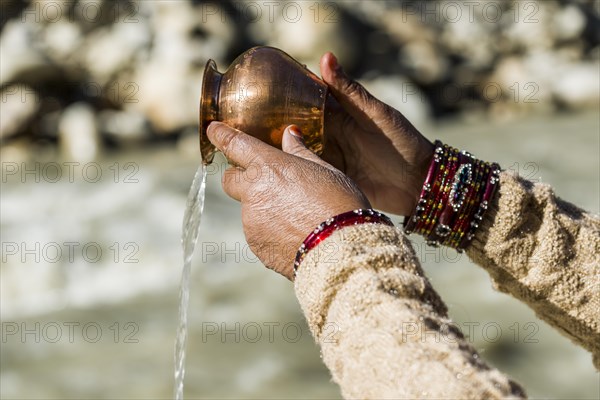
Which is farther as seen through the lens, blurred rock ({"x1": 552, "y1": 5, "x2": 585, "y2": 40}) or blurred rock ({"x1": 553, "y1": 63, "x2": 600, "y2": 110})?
blurred rock ({"x1": 552, "y1": 5, "x2": 585, "y2": 40})

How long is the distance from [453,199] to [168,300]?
3793 millimetres

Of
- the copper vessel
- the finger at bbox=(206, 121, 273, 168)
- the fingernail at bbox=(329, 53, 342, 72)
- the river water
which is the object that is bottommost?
the river water

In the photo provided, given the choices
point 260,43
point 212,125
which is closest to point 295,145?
point 212,125

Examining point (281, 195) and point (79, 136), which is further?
point (79, 136)

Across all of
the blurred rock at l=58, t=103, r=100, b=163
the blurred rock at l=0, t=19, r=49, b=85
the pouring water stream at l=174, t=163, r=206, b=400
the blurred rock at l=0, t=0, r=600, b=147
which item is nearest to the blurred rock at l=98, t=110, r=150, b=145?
the blurred rock at l=0, t=0, r=600, b=147

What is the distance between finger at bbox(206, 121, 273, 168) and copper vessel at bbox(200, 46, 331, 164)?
0.19 feet

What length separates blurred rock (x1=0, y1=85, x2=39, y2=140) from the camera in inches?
337

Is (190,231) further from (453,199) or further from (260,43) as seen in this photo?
(260,43)

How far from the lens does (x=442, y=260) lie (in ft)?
17.6

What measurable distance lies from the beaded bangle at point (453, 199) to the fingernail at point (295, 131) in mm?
358

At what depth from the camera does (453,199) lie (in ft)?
6.10

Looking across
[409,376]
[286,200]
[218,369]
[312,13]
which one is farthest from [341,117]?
[312,13]

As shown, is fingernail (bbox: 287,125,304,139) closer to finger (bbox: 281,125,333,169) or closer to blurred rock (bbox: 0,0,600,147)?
→ finger (bbox: 281,125,333,169)

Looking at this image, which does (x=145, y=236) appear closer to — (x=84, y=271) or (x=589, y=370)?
(x=84, y=271)
